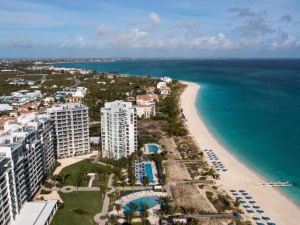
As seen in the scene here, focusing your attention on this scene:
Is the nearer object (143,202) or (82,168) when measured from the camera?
(143,202)

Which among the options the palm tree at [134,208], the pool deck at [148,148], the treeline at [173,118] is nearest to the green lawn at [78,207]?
the palm tree at [134,208]

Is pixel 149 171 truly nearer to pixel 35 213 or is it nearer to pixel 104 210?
pixel 104 210

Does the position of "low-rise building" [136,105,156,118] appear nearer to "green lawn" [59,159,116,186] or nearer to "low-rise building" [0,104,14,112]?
"green lawn" [59,159,116,186]

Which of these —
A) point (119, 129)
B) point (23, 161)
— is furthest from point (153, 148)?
point (23, 161)

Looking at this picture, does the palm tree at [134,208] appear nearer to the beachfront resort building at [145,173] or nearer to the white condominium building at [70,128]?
the beachfront resort building at [145,173]

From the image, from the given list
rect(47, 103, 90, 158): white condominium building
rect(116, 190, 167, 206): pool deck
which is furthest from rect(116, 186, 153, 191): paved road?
rect(47, 103, 90, 158): white condominium building

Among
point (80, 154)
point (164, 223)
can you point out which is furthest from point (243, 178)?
point (80, 154)
